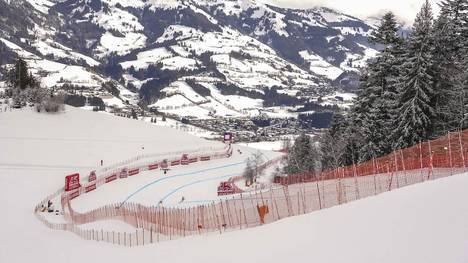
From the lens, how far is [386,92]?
4309 centimetres

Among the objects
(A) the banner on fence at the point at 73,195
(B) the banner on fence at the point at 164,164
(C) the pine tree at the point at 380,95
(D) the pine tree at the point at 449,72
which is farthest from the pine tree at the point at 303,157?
(A) the banner on fence at the point at 73,195

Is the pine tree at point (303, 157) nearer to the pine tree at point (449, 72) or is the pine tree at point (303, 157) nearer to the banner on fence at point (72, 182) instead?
the pine tree at point (449, 72)

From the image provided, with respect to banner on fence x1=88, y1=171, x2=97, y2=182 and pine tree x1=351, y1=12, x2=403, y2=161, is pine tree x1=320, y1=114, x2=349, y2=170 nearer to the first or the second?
pine tree x1=351, y1=12, x2=403, y2=161

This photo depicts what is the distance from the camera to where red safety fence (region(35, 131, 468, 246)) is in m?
23.0

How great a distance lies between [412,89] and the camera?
39.4m

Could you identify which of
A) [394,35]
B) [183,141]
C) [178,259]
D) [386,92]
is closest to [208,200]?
[386,92]

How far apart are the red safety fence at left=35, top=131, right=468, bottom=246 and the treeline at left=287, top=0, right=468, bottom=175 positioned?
7.74 metres

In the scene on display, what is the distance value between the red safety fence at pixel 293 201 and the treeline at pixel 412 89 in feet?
25.4

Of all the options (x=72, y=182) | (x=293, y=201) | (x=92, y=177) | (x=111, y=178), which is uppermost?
(x=293, y=201)

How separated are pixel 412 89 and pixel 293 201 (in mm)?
18224

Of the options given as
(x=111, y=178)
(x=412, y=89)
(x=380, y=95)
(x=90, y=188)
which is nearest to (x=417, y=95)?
(x=412, y=89)

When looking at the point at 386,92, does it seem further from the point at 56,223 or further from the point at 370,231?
the point at 370,231

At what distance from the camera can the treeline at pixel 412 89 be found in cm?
3912

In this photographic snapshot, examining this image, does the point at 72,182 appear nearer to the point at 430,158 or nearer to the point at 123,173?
A: the point at 123,173
